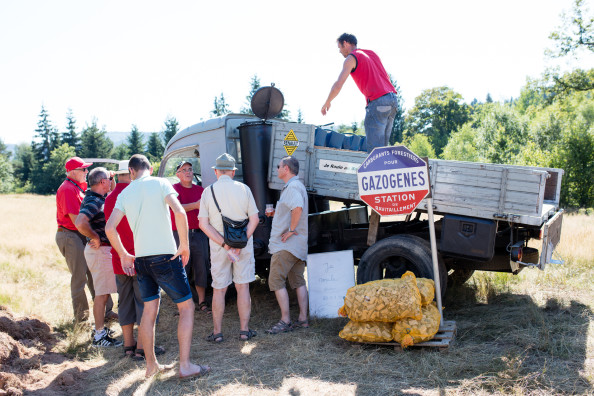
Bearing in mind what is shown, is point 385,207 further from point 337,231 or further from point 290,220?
point 337,231

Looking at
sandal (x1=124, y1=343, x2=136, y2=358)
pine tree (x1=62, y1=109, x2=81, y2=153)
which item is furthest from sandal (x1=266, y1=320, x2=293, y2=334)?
pine tree (x1=62, y1=109, x2=81, y2=153)

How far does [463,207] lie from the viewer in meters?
4.75

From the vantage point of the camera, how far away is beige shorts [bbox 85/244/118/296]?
511 centimetres

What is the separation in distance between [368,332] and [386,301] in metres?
0.36

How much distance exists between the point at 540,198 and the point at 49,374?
4.72 metres

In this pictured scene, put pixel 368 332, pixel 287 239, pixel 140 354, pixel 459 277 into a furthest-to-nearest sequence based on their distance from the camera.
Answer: pixel 459 277 → pixel 287 239 → pixel 140 354 → pixel 368 332

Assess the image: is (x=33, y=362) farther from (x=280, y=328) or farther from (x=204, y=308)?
(x=280, y=328)

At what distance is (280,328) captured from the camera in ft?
16.9

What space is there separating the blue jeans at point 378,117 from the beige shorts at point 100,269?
324 cm

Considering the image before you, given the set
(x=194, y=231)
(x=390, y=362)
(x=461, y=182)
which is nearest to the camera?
(x=390, y=362)

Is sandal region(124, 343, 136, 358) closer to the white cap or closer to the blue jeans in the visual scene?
the white cap

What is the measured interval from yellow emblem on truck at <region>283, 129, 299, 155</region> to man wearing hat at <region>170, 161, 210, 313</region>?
1.22 m

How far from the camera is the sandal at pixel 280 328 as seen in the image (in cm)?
512

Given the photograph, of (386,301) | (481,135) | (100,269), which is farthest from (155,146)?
(386,301)
